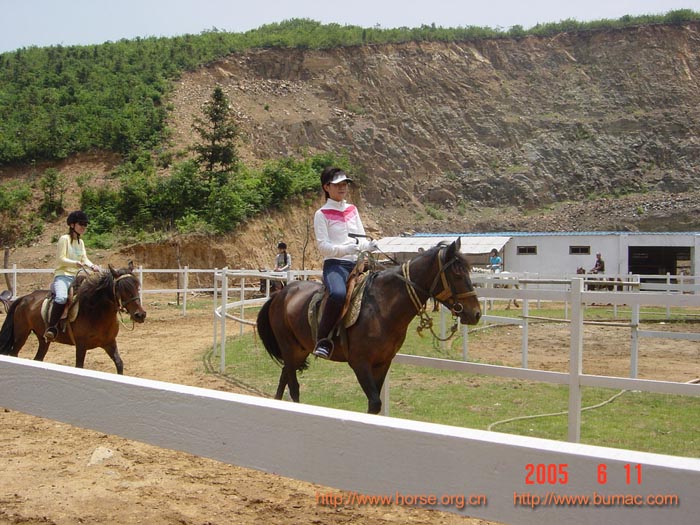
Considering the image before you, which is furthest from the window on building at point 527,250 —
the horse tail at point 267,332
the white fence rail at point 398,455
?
the white fence rail at point 398,455

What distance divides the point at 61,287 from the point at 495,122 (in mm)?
48194

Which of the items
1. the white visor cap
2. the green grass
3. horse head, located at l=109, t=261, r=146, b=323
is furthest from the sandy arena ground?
the white visor cap

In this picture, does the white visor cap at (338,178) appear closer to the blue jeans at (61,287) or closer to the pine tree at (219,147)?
the blue jeans at (61,287)

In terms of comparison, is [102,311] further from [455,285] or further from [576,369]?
[576,369]

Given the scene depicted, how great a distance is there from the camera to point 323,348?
18.8 ft

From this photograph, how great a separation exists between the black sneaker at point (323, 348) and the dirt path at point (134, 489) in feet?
4.26

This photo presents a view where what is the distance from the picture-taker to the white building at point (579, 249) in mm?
32781

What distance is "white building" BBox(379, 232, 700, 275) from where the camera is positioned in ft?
108

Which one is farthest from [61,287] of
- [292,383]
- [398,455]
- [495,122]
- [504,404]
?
[495,122]

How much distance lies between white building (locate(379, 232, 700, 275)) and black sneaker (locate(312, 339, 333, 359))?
26.9 meters

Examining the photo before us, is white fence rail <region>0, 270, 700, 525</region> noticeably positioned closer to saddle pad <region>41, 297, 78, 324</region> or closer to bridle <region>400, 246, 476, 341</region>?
bridle <region>400, 246, 476, 341</region>

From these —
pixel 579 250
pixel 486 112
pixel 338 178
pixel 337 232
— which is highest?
pixel 486 112

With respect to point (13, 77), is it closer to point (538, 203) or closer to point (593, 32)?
point (538, 203)

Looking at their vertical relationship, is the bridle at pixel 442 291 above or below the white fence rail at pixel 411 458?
above
